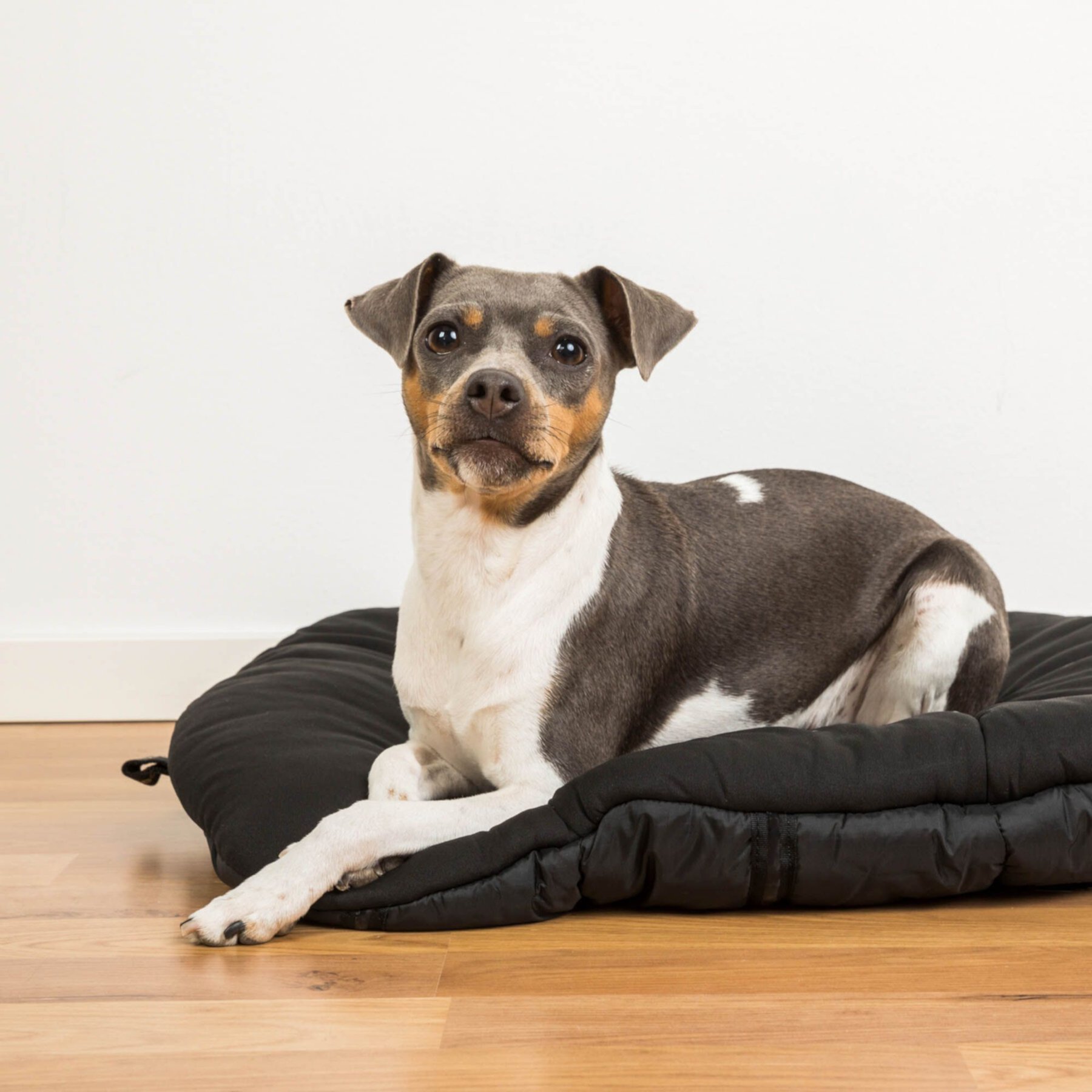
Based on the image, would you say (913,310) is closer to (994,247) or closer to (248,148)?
(994,247)

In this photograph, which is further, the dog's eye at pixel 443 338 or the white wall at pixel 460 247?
the white wall at pixel 460 247

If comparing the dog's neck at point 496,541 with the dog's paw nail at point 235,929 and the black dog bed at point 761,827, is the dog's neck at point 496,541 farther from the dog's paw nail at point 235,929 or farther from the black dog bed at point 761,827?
the dog's paw nail at point 235,929

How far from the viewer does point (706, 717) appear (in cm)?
338

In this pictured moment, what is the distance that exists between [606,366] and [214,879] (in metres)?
1.53

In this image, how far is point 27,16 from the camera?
457cm

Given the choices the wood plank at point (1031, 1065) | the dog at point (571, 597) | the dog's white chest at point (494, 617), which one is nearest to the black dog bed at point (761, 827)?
the dog at point (571, 597)

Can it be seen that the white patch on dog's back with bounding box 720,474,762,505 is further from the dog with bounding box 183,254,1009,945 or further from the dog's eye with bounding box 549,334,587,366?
the dog's eye with bounding box 549,334,587,366

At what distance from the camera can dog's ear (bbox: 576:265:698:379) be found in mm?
3072

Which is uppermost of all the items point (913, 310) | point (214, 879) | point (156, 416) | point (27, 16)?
point (27, 16)

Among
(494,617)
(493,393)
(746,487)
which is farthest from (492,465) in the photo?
(746,487)

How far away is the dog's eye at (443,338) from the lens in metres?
2.93

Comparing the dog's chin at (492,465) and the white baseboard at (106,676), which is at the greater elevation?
the dog's chin at (492,465)

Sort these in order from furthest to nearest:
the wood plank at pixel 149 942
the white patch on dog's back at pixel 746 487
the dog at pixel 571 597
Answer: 1. the white patch on dog's back at pixel 746 487
2. the dog at pixel 571 597
3. the wood plank at pixel 149 942

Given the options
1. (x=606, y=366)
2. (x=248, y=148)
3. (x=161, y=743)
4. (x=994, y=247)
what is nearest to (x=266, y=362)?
(x=248, y=148)
